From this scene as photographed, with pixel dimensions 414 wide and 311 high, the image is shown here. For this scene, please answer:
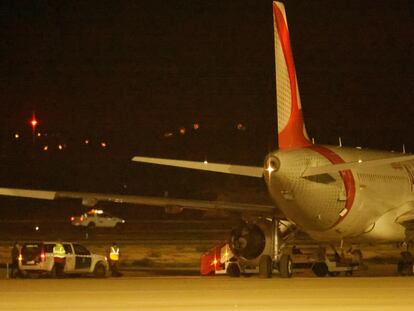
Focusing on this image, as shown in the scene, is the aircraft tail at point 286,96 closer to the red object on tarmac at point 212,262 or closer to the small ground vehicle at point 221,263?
the small ground vehicle at point 221,263

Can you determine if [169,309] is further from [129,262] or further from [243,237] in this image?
[129,262]

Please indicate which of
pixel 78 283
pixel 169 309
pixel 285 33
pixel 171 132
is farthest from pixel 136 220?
pixel 171 132

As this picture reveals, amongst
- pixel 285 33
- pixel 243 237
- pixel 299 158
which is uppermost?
pixel 285 33

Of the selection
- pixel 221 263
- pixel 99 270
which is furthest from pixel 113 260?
pixel 221 263

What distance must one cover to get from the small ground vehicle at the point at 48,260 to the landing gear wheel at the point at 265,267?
248 inches

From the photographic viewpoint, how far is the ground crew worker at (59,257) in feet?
106

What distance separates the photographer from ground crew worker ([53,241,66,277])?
32188mm

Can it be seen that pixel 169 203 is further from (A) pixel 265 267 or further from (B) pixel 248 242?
(A) pixel 265 267

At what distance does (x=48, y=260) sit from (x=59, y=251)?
0.51 meters

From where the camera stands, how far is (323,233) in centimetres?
3294

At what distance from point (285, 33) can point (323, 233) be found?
6879 millimetres

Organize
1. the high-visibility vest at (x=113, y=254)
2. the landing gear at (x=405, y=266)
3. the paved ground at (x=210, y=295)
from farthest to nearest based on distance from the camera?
the high-visibility vest at (x=113, y=254) → the landing gear at (x=405, y=266) → the paved ground at (x=210, y=295)

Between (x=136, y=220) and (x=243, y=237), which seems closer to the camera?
(x=243, y=237)

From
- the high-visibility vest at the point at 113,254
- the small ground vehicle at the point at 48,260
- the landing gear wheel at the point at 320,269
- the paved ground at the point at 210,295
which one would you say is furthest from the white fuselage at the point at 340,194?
the small ground vehicle at the point at 48,260
